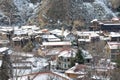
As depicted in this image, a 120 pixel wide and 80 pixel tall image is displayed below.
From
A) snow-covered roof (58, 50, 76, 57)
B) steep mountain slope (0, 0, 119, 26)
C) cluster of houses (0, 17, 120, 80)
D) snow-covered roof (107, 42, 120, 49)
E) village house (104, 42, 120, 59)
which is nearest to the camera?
cluster of houses (0, 17, 120, 80)

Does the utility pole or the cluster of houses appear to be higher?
the utility pole

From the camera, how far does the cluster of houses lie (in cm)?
1553

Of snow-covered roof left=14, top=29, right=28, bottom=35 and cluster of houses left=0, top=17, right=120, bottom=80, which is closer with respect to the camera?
cluster of houses left=0, top=17, right=120, bottom=80

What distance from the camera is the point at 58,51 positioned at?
2033 cm

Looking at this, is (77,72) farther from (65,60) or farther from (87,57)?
(87,57)

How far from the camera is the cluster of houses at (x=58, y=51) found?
1553 centimetres

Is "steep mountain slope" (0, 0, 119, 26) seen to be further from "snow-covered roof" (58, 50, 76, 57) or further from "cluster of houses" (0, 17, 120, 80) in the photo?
"snow-covered roof" (58, 50, 76, 57)

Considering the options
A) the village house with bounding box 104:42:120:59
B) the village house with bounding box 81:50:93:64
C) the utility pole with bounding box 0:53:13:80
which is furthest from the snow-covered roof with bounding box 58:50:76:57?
the utility pole with bounding box 0:53:13:80

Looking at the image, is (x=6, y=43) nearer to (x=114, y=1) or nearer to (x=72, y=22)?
(x=72, y=22)

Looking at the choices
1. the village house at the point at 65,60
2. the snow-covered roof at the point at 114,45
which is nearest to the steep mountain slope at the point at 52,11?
the snow-covered roof at the point at 114,45

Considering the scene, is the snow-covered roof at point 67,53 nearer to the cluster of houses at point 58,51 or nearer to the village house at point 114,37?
the cluster of houses at point 58,51

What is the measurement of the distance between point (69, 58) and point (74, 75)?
8.70ft

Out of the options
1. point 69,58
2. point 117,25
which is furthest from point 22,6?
point 69,58

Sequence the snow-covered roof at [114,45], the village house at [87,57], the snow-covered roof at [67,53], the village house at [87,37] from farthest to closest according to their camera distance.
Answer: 1. the village house at [87,37]
2. the snow-covered roof at [114,45]
3. the snow-covered roof at [67,53]
4. the village house at [87,57]
